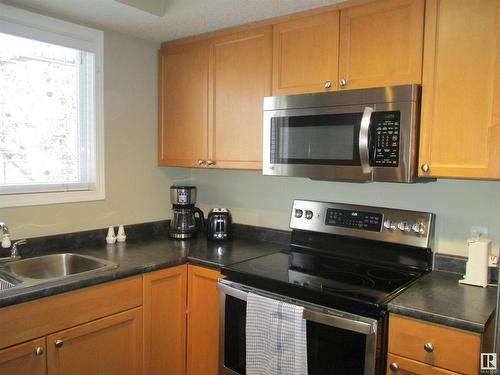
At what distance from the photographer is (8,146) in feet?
6.91

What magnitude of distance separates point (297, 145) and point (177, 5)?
0.93m

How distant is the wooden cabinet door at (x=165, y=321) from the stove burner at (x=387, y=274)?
94cm

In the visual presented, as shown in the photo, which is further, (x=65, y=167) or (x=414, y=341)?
(x=65, y=167)

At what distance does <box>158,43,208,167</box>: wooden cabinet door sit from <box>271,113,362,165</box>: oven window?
22.8 inches

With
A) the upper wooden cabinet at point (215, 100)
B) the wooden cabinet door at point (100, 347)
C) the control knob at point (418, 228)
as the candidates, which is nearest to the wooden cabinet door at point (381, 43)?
the upper wooden cabinet at point (215, 100)

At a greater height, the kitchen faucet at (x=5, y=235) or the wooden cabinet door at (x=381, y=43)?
the wooden cabinet door at (x=381, y=43)

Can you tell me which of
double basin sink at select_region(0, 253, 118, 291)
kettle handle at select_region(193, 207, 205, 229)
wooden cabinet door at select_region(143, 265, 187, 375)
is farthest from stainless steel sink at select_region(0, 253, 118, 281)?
kettle handle at select_region(193, 207, 205, 229)

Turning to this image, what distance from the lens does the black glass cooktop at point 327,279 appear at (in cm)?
162

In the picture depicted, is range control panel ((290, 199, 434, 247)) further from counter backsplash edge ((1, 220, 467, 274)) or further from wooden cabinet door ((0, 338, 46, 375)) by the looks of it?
wooden cabinet door ((0, 338, 46, 375))

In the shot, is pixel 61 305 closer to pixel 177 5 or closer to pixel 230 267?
pixel 230 267

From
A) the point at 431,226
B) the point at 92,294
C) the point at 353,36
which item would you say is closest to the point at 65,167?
the point at 92,294

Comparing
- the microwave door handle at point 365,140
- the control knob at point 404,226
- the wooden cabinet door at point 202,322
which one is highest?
the microwave door handle at point 365,140

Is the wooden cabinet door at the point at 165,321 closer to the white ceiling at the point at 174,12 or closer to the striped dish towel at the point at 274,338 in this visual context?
the striped dish towel at the point at 274,338

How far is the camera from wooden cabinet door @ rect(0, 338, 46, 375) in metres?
1.57
